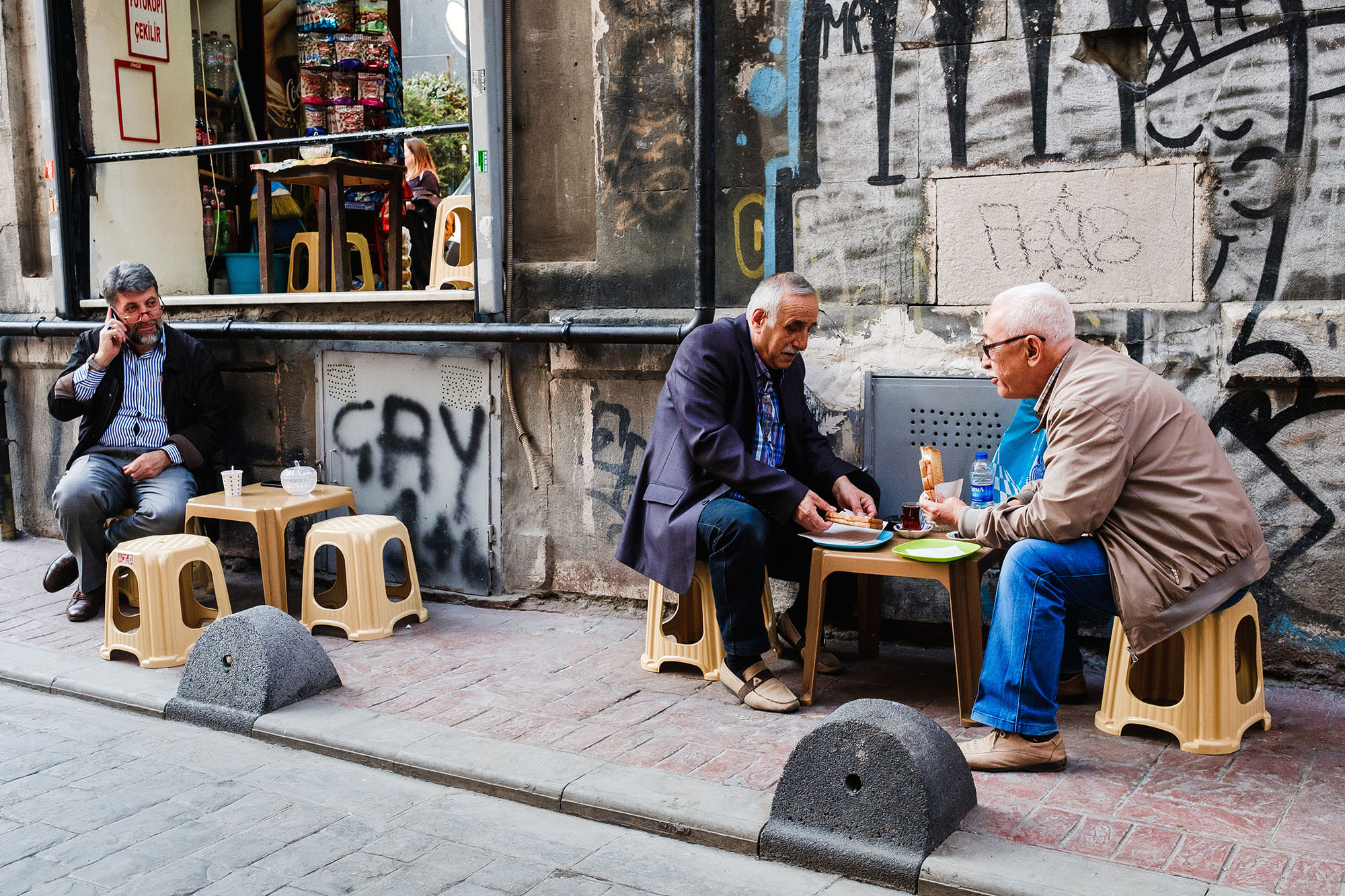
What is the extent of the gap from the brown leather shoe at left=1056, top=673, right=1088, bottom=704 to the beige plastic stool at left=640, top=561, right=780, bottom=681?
1.06m

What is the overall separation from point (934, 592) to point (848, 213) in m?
1.59

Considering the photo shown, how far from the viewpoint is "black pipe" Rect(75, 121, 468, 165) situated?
5613 mm

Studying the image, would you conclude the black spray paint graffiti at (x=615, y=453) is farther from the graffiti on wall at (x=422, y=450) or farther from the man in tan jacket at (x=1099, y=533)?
the man in tan jacket at (x=1099, y=533)

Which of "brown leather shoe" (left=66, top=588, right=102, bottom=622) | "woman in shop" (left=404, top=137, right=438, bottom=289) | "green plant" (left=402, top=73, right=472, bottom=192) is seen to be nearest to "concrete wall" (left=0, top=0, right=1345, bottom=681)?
"woman in shop" (left=404, top=137, right=438, bottom=289)

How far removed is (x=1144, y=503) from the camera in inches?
133

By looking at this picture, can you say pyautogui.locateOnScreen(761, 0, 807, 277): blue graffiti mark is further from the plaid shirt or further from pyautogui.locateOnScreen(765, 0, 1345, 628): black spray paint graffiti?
the plaid shirt

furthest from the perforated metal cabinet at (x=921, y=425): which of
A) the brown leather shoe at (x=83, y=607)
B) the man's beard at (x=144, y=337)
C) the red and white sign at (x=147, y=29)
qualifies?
the red and white sign at (x=147, y=29)

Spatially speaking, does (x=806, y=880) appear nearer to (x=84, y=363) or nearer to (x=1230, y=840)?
(x=1230, y=840)

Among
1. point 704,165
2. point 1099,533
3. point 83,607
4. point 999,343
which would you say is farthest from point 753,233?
point 83,607

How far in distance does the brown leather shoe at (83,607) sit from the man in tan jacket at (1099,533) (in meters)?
4.16

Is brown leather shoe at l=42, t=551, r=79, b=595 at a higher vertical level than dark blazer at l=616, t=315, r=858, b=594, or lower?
lower

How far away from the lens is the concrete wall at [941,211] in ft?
13.4

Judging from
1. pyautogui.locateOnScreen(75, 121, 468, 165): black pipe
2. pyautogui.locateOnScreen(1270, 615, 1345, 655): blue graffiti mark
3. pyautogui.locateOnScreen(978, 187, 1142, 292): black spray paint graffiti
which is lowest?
pyautogui.locateOnScreen(1270, 615, 1345, 655): blue graffiti mark

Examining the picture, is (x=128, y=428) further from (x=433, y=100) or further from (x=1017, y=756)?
(x=1017, y=756)
